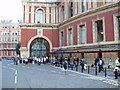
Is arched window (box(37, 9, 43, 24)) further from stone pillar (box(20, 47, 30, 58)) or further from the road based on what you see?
the road

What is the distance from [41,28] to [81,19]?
37.7 ft


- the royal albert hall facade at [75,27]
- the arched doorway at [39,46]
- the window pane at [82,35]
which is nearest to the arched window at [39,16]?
the royal albert hall facade at [75,27]

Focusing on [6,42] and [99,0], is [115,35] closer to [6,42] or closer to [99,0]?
[99,0]

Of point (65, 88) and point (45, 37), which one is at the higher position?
point (45, 37)

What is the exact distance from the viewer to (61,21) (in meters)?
34.7

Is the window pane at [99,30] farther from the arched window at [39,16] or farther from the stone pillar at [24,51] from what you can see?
the stone pillar at [24,51]

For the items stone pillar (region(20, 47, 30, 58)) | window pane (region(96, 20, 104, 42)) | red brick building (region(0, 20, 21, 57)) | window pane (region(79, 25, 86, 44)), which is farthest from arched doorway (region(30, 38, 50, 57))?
red brick building (region(0, 20, 21, 57))

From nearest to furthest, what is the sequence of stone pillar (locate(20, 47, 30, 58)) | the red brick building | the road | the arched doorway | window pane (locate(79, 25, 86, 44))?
the road → window pane (locate(79, 25, 86, 44)) → stone pillar (locate(20, 47, 30, 58)) → the arched doorway → the red brick building

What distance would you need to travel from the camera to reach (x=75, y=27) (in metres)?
28.5

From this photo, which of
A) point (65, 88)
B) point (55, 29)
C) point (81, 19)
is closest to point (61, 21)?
point (55, 29)

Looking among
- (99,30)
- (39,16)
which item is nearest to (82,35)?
(99,30)

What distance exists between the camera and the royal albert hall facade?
21.3 metres

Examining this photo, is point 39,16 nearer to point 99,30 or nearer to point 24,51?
point 24,51

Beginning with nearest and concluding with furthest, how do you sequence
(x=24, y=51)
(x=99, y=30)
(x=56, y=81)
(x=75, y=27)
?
(x=56, y=81)
(x=99, y=30)
(x=75, y=27)
(x=24, y=51)
